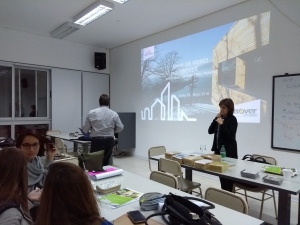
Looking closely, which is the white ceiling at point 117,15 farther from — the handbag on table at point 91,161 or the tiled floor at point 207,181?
the handbag on table at point 91,161

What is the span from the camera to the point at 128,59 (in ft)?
22.1

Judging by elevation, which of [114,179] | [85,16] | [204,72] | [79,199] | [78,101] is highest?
[85,16]

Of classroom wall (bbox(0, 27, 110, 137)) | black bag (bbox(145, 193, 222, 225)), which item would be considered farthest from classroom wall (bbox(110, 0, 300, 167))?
black bag (bbox(145, 193, 222, 225))

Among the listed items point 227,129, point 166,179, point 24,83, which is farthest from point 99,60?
point 166,179

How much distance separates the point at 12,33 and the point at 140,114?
148 inches

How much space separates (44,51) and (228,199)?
6002 mm

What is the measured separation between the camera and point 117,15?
4715mm

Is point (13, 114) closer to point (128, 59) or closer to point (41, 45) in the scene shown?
point (41, 45)

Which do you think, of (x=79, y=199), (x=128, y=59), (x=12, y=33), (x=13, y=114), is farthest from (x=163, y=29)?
(x=79, y=199)

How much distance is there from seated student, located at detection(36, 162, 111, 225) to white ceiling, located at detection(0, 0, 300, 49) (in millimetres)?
3881

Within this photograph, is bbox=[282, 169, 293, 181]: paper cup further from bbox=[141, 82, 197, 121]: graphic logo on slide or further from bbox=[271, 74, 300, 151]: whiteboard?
bbox=[141, 82, 197, 121]: graphic logo on slide

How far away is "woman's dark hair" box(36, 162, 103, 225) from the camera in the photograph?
883 millimetres

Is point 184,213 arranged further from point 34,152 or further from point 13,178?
point 34,152

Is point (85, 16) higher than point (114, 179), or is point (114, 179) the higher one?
point (85, 16)
